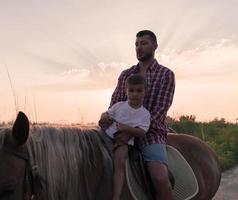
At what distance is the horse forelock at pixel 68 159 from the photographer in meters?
3.70

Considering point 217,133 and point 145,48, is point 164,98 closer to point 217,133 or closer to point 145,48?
point 145,48

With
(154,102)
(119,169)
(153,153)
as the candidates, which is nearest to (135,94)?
(154,102)

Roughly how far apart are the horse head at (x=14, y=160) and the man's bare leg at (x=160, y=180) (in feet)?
4.14

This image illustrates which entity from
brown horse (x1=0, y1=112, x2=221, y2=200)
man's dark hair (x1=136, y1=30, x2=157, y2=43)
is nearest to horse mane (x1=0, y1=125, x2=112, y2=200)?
brown horse (x1=0, y1=112, x2=221, y2=200)

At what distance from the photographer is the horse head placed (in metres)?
3.30

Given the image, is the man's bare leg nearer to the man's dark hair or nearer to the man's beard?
the man's beard

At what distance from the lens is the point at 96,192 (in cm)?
404

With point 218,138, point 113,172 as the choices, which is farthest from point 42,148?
point 218,138

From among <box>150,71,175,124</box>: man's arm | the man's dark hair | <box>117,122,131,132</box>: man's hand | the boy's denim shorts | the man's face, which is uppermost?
the man's dark hair

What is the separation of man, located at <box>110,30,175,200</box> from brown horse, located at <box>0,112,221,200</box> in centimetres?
30

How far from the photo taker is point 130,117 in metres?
4.36

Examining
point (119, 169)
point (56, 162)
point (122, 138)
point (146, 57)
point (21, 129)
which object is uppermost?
point (146, 57)

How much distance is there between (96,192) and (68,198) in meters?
0.29

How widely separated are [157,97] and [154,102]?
0.18ft
